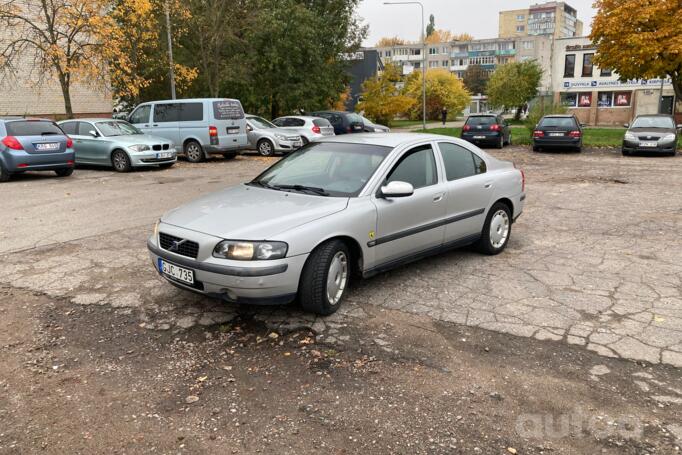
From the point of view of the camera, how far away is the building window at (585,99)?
53719 millimetres

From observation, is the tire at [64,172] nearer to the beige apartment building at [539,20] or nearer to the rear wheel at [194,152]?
the rear wheel at [194,152]

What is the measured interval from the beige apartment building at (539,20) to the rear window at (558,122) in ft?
375

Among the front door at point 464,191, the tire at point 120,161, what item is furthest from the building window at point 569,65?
the front door at point 464,191

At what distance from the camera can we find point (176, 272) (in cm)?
448

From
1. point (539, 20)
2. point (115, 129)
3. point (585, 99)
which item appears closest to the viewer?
point (115, 129)

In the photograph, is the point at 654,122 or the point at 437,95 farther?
the point at 437,95

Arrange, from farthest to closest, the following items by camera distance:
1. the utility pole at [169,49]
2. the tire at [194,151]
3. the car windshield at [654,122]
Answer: the utility pole at [169,49] < the car windshield at [654,122] < the tire at [194,151]

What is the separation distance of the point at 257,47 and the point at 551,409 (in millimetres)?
26382

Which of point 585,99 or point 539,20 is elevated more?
point 539,20

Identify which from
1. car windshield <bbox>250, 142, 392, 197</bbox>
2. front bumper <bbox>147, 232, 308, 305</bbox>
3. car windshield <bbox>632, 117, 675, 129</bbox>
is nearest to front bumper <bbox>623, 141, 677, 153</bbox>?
car windshield <bbox>632, 117, 675, 129</bbox>

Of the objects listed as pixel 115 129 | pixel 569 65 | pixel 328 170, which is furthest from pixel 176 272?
pixel 569 65

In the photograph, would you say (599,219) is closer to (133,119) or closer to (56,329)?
(56,329)

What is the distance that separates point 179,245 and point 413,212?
2.20 metres

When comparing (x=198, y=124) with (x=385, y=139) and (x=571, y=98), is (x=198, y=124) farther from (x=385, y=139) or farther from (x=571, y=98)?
(x=571, y=98)
